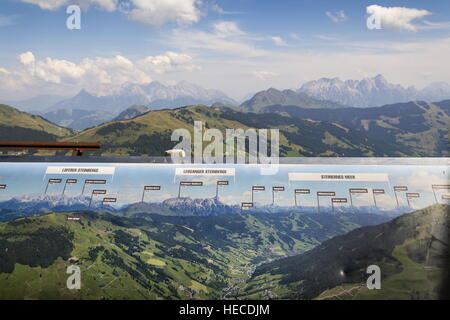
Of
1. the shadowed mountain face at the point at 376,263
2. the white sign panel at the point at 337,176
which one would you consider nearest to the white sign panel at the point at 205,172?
the white sign panel at the point at 337,176

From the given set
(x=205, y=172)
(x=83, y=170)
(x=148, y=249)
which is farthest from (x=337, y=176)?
(x=83, y=170)

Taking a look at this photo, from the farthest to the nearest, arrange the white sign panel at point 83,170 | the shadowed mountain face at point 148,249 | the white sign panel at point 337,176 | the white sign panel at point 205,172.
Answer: the white sign panel at point 83,170
the white sign panel at point 205,172
the white sign panel at point 337,176
the shadowed mountain face at point 148,249

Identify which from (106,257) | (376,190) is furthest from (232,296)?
(376,190)

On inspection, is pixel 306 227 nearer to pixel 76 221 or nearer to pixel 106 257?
pixel 106 257

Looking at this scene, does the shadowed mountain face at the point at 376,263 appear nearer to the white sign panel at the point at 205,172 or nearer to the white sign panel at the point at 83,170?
the white sign panel at the point at 205,172

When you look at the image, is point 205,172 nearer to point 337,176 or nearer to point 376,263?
point 337,176

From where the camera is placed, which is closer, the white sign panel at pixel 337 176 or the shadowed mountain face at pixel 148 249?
the shadowed mountain face at pixel 148 249

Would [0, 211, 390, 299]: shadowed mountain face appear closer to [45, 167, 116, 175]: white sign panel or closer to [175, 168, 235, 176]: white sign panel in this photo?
[175, 168, 235, 176]: white sign panel
